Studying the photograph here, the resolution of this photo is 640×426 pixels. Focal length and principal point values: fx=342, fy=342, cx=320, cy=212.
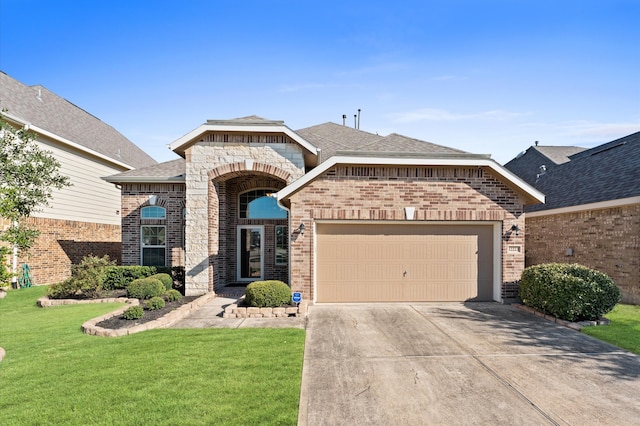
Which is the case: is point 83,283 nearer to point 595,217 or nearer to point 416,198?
point 416,198

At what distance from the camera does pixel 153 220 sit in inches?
562

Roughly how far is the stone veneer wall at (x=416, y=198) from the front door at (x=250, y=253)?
4482 millimetres

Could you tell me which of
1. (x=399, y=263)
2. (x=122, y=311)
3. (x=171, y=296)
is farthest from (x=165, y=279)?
(x=399, y=263)

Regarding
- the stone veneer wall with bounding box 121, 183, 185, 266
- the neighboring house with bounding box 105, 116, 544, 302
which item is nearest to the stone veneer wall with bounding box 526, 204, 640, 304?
the neighboring house with bounding box 105, 116, 544, 302

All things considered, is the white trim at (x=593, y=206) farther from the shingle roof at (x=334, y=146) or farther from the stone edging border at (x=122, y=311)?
the stone edging border at (x=122, y=311)

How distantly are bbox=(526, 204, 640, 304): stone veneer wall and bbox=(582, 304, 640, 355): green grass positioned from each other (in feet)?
6.73

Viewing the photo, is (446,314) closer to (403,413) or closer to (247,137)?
(403,413)

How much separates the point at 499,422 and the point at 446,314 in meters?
5.14

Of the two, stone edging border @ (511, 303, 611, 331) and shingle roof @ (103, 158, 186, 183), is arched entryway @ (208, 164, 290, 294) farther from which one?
stone edging border @ (511, 303, 611, 331)

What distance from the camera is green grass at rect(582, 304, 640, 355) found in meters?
6.61

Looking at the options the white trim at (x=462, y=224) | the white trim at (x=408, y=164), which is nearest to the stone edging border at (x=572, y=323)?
the white trim at (x=462, y=224)

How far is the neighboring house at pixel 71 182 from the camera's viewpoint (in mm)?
14633

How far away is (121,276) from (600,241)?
658 inches

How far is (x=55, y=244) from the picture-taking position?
15.2 m
